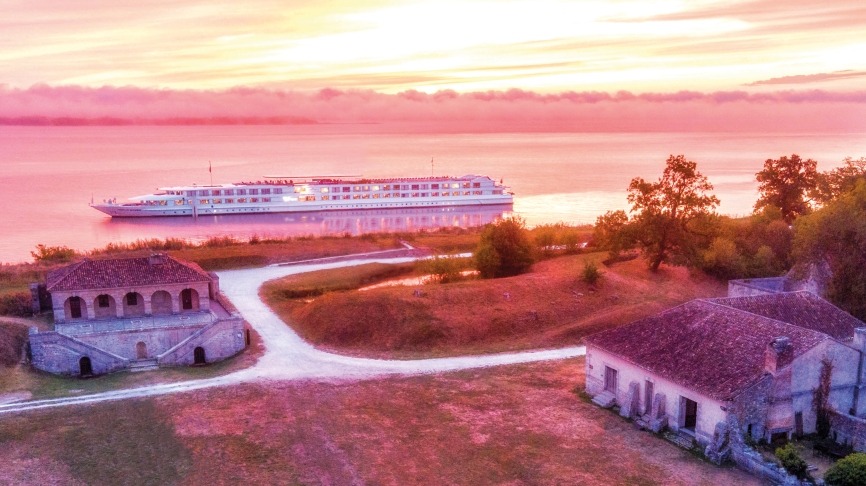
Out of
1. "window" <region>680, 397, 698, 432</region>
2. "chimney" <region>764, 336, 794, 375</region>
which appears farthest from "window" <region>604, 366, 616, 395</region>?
"chimney" <region>764, 336, 794, 375</region>

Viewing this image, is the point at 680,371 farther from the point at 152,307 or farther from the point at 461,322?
the point at 152,307

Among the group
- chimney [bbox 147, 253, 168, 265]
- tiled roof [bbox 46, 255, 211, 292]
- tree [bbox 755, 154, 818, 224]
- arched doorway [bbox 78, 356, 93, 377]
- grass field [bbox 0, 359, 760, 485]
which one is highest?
tree [bbox 755, 154, 818, 224]

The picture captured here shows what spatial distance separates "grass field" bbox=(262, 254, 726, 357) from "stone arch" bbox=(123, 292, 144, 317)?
9252 mm

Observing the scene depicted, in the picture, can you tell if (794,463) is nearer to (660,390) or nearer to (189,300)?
(660,390)

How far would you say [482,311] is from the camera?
45.5 m

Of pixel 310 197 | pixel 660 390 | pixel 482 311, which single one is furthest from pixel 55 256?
pixel 660 390

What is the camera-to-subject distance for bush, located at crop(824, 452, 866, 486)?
22922mm

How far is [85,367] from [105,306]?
5.89 meters

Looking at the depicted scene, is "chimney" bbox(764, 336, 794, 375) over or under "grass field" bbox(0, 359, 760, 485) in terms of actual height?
over

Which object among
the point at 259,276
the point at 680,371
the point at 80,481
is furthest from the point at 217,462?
the point at 259,276

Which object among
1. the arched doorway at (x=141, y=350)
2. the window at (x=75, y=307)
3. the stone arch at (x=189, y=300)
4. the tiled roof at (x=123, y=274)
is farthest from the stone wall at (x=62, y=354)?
the stone arch at (x=189, y=300)

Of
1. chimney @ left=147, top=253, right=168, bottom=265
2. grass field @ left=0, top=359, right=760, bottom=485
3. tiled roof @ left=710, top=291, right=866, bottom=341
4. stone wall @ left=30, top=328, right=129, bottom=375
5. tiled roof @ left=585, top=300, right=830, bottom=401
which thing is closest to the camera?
grass field @ left=0, top=359, right=760, bottom=485

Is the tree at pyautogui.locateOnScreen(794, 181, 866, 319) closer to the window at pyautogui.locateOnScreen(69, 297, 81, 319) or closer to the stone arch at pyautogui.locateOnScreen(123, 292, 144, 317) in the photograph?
the stone arch at pyautogui.locateOnScreen(123, 292, 144, 317)

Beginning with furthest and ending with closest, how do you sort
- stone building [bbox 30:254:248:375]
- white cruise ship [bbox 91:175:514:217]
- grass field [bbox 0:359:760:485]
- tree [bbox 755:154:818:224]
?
white cruise ship [bbox 91:175:514:217] → tree [bbox 755:154:818:224] → stone building [bbox 30:254:248:375] → grass field [bbox 0:359:760:485]
